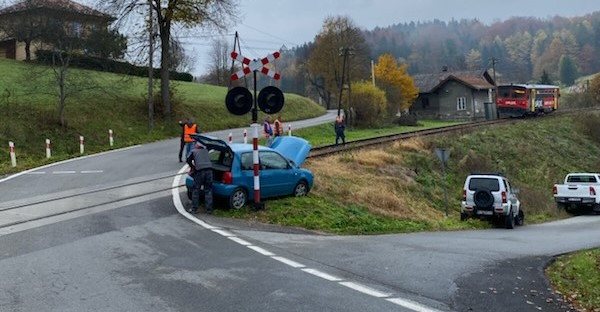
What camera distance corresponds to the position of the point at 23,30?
136 feet

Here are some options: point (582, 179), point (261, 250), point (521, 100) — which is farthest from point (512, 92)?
point (261, 250)

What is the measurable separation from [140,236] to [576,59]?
163 m

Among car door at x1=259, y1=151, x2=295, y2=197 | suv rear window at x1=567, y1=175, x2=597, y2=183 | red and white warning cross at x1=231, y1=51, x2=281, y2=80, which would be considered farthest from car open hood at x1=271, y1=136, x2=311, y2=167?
suv rear window at x1=567, y1=175, x2=597, y2=183

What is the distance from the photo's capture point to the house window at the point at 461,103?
72.2 meters

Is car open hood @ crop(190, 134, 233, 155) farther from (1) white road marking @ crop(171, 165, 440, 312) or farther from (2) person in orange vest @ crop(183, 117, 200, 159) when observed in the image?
(2) person in orange vest @ crop(183, 117, 200, 159)

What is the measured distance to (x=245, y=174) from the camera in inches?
514

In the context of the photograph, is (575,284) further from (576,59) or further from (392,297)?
(576,59)

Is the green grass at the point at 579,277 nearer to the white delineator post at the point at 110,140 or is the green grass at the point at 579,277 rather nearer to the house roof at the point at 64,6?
the white delineator post at the point at 110,140

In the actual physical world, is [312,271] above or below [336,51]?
below

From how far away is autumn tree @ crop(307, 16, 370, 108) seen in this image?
76875mm

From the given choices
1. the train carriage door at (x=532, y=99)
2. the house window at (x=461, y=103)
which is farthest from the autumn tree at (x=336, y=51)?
the train carriage door at (x=532, y=99)

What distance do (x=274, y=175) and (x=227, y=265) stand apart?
19.4 feet

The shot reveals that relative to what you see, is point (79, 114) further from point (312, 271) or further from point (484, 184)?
point (312, 271)

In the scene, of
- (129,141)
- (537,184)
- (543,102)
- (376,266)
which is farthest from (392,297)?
(543,102)
